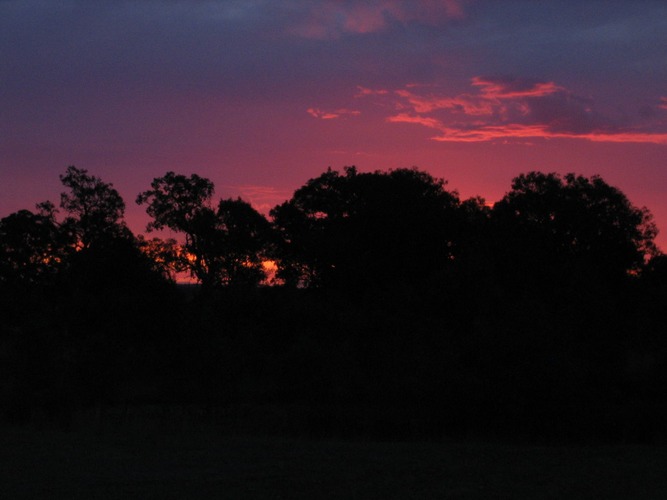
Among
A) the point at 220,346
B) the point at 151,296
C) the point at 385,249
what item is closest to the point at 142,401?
the point at 220,346

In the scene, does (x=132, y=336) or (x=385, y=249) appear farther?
(x=385, y=249)

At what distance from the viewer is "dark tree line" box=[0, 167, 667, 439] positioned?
24.8 m

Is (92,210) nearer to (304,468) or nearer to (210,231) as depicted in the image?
(210,231)

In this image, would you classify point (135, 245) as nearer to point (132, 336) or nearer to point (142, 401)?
point (132, 336)

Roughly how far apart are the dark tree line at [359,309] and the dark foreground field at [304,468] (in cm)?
386

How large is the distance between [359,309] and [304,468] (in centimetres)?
2950

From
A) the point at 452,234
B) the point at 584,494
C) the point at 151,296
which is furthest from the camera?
the point at 452,234

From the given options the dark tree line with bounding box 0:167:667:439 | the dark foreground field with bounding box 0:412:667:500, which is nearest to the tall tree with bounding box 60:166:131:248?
the dark tree line with bounding box 0:167:667:439

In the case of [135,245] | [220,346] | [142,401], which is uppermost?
[135,245]

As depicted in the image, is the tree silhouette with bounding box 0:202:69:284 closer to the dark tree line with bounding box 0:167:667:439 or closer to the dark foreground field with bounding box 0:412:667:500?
the dark tree line with bounding box 0:167:667:439

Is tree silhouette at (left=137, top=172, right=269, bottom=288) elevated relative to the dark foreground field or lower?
elevated

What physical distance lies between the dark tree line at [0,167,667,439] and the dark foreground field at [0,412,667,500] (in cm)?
386

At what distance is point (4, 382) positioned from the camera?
29859mm

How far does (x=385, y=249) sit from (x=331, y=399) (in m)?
23.3
